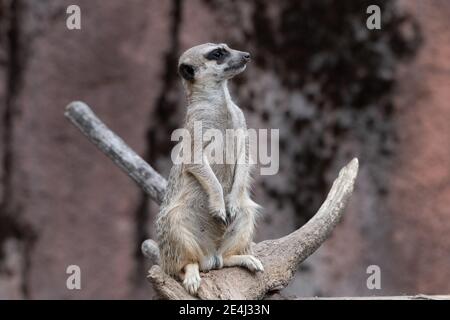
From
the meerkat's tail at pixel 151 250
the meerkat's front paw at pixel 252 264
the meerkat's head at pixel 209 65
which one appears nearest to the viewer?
the meerkat's front paw at pixel 252 264

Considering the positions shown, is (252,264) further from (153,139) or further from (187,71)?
(153,139)

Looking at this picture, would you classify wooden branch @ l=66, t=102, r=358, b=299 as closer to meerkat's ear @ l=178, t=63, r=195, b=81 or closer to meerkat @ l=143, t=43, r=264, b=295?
meerkat @ l=143, t=43, r=264, b=295

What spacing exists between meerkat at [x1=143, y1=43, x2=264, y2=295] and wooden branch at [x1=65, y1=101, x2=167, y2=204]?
90cm

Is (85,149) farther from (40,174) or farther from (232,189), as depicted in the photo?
(232,189)

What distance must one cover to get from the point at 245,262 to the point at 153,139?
312 centimetres

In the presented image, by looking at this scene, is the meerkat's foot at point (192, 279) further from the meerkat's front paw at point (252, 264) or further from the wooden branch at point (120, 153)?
the wooden branch at point (120, 153)

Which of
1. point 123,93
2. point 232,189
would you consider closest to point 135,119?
point 123,93

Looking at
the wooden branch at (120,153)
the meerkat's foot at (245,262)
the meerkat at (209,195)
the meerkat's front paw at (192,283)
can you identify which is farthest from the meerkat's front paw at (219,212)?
the wooden branch at (120,153)

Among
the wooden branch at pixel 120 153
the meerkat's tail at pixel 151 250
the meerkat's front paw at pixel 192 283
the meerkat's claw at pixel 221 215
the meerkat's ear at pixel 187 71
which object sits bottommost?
the meerkat's front paw at pixel 192 283

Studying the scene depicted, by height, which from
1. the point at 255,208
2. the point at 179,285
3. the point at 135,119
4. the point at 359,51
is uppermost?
the point at 359,51

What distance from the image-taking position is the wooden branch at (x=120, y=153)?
16.5 ft

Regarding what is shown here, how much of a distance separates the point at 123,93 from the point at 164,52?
0.45 meters

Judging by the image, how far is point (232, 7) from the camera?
700cm

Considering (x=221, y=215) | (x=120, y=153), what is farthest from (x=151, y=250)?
(x=221, y=215)
